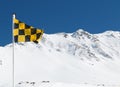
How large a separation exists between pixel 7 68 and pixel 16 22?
16634 centimetres

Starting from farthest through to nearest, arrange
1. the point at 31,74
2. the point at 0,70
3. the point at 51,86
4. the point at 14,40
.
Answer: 1. the point at 31,74
2. the point at 0,70
3. the point at 51,86
4. the point at 14,40

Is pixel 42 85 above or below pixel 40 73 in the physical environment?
below

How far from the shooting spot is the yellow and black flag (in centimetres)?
1616

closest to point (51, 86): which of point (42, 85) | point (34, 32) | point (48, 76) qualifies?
point (42, 85)

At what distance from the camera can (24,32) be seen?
16469 millimetres

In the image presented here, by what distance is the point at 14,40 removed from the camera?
1589 cm

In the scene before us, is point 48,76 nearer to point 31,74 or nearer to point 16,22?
point 31,74

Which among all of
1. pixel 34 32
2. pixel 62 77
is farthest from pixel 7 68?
pixel 34 32

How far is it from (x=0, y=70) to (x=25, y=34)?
158407mm

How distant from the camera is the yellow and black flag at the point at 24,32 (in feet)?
53.0

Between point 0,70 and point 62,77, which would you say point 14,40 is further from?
point 62,77

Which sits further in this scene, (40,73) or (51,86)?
(40,73)

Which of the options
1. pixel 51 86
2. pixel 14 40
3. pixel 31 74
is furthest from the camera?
pixel 31 74

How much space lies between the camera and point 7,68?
181000 mm
